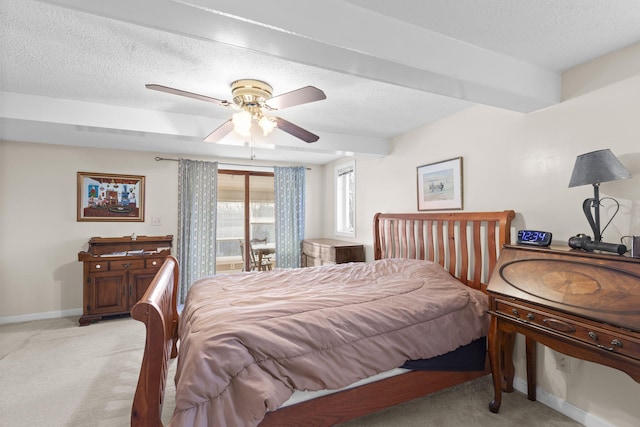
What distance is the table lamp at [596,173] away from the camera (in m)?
1.62

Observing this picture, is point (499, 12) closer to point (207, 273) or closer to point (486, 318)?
point (486, 318)

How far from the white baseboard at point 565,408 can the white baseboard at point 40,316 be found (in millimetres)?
5137

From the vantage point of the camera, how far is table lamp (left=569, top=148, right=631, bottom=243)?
1.62 metres

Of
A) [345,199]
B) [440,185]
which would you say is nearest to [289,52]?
[440,185]

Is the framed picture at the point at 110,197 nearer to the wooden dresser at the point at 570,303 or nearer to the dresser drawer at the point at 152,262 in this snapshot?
the dresser drawer at the point at 152,262

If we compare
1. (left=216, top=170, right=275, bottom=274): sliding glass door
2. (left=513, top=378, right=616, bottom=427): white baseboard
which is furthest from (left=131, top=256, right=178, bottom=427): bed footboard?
(left=216, top=170, right=275, bottom=274): sliding glass door

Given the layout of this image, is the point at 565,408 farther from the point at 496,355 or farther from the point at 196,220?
the point at 196,220

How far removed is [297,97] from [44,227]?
4.01m

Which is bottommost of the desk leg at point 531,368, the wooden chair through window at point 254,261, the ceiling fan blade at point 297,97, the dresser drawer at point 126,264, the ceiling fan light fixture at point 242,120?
the desk leg at point 531,368

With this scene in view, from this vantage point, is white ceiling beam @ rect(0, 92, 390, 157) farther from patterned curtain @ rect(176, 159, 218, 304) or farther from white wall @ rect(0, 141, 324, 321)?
patterned curtain @ rect(176, 159, 218, 304)

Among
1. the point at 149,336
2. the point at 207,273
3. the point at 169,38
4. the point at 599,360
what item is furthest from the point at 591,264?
the point at 207,273

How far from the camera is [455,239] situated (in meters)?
2.82

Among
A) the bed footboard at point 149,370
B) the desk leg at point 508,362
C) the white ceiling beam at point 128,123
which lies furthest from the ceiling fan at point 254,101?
the desk leg at point 508,362

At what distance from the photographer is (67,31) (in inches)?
64.1
